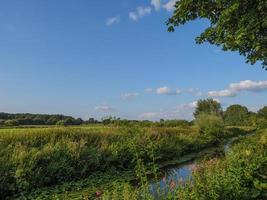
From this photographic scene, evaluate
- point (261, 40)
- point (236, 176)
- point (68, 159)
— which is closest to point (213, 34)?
point (261, 40)

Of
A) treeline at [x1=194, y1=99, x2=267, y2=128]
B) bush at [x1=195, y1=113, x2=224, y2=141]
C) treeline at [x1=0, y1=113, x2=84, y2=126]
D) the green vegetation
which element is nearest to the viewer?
the green vegetation

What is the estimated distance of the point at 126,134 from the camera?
730 cm

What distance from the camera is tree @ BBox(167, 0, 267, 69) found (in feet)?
28.2

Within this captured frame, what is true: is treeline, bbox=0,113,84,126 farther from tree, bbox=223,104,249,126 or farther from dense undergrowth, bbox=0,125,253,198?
tree, bbox=223,104,249,126

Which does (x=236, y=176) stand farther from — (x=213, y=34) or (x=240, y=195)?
(x=213, y=34)

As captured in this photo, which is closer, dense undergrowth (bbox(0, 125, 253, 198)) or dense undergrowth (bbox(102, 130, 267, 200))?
dense undergrowth (bbox(102, 130, 267, 200))

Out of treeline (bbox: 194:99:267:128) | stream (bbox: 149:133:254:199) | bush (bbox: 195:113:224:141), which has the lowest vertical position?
stream (bbox: 149:133:254:199)

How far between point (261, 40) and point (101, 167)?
33.8 feet

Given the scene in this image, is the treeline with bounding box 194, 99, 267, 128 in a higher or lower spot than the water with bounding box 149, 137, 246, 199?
higher

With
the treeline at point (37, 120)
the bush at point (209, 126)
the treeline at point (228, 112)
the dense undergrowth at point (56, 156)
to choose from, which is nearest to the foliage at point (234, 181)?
the dense undergrowth at point (56, 156)

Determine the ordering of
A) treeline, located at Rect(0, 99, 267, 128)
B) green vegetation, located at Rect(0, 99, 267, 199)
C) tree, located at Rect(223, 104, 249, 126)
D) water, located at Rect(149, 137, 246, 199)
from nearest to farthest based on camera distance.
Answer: water, located at Rect(149, 137, 246, 199), green vegetation, located at Rect(0, 99, 267, 199), treeline, located at Rect(0, 99, 267, 128), tree, located at Rect(223, 104, 249, 126)

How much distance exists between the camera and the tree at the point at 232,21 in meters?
8.61

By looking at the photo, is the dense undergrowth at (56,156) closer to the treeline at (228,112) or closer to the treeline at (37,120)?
the treeline at (37,120)

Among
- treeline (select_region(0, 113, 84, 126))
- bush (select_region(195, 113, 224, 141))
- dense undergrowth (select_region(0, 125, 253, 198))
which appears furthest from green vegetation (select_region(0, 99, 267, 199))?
treeline (select_region(0, 113, 84, 126))
